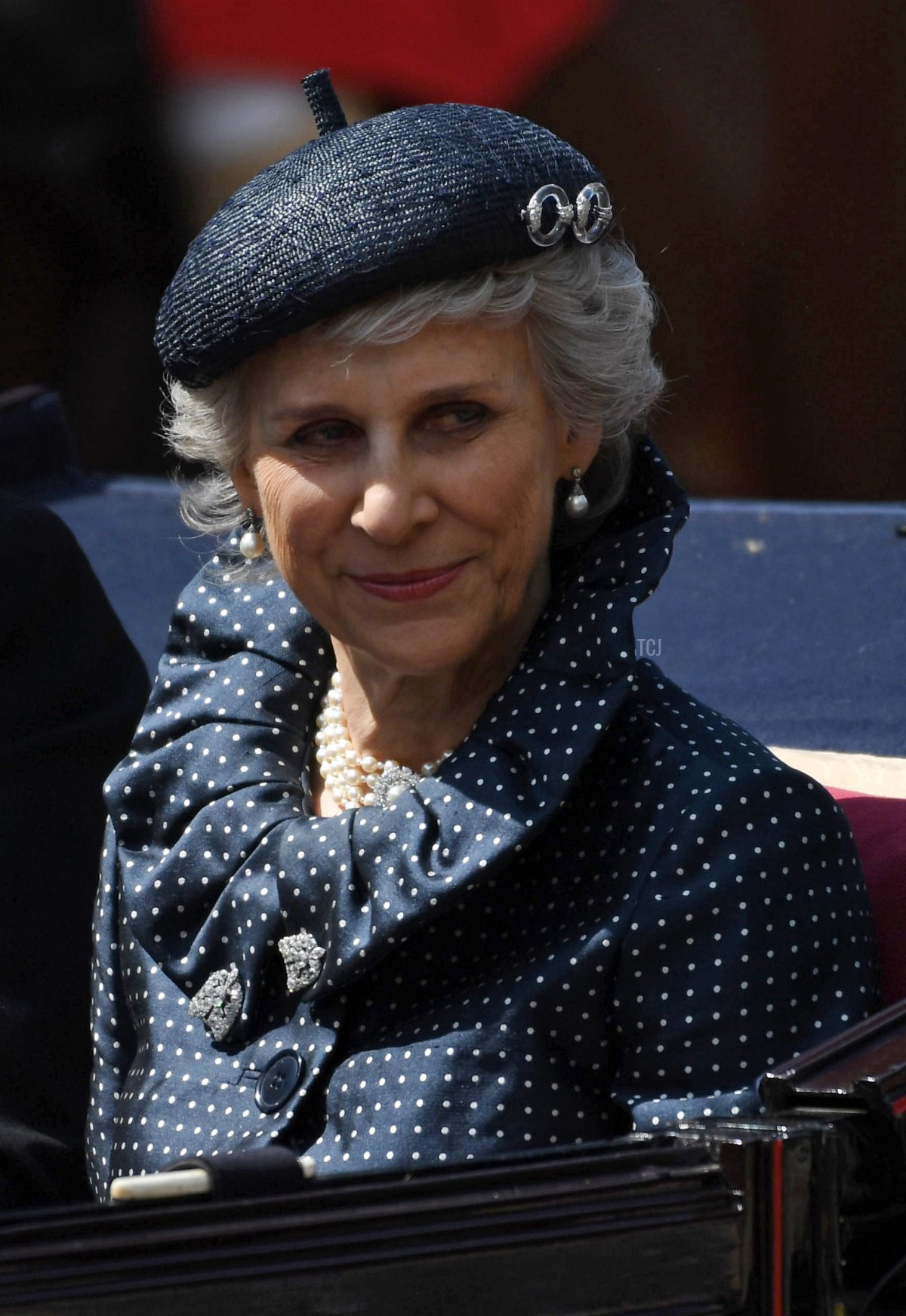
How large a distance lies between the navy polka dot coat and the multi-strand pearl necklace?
0.09 metres

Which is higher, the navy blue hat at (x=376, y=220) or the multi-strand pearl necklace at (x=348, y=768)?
the navy blue hat at (x=376, y=220)

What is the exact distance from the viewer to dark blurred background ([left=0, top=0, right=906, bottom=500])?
13.1 ft

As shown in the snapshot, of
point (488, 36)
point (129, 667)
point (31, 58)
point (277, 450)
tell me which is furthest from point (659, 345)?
point (277, 450)

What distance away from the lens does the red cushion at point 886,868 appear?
1665 millimetres

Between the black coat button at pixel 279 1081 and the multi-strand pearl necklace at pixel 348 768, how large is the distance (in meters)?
0.28

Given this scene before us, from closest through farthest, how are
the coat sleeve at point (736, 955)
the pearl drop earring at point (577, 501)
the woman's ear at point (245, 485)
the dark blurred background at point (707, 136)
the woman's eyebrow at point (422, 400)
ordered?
1. the coat sleeve at point (736, 955)
2. the woman's eyebrow at point (422, 400)
3. the pearl drop earring at point (577, 501)
4. the woman's ear at point (245, 485)
5. the dark blurred background at point (707, 136)

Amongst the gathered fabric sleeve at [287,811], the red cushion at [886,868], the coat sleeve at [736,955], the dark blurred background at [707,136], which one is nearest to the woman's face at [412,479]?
the gathered fabric sleeve at [287,811]

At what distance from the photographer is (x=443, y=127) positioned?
1623 mm

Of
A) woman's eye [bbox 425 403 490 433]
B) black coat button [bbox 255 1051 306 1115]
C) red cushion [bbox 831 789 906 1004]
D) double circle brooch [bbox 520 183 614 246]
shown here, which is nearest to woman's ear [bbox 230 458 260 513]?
woman's eye [bbox 425 403 490 433]

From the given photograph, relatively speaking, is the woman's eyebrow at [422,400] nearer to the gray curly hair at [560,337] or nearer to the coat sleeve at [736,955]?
the gray curly hair at [560,337]

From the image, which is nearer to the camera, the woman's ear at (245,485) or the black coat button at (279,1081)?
the black coat button at (279,1081)

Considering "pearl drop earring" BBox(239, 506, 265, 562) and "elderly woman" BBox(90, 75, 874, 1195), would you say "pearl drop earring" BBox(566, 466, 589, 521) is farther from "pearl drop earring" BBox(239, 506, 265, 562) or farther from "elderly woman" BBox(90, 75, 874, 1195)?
"pearl drop earring" BBox(239, 506, 265, 562)

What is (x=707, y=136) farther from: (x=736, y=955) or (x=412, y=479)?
(x=736, y=955)

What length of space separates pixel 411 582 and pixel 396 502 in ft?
0.32
